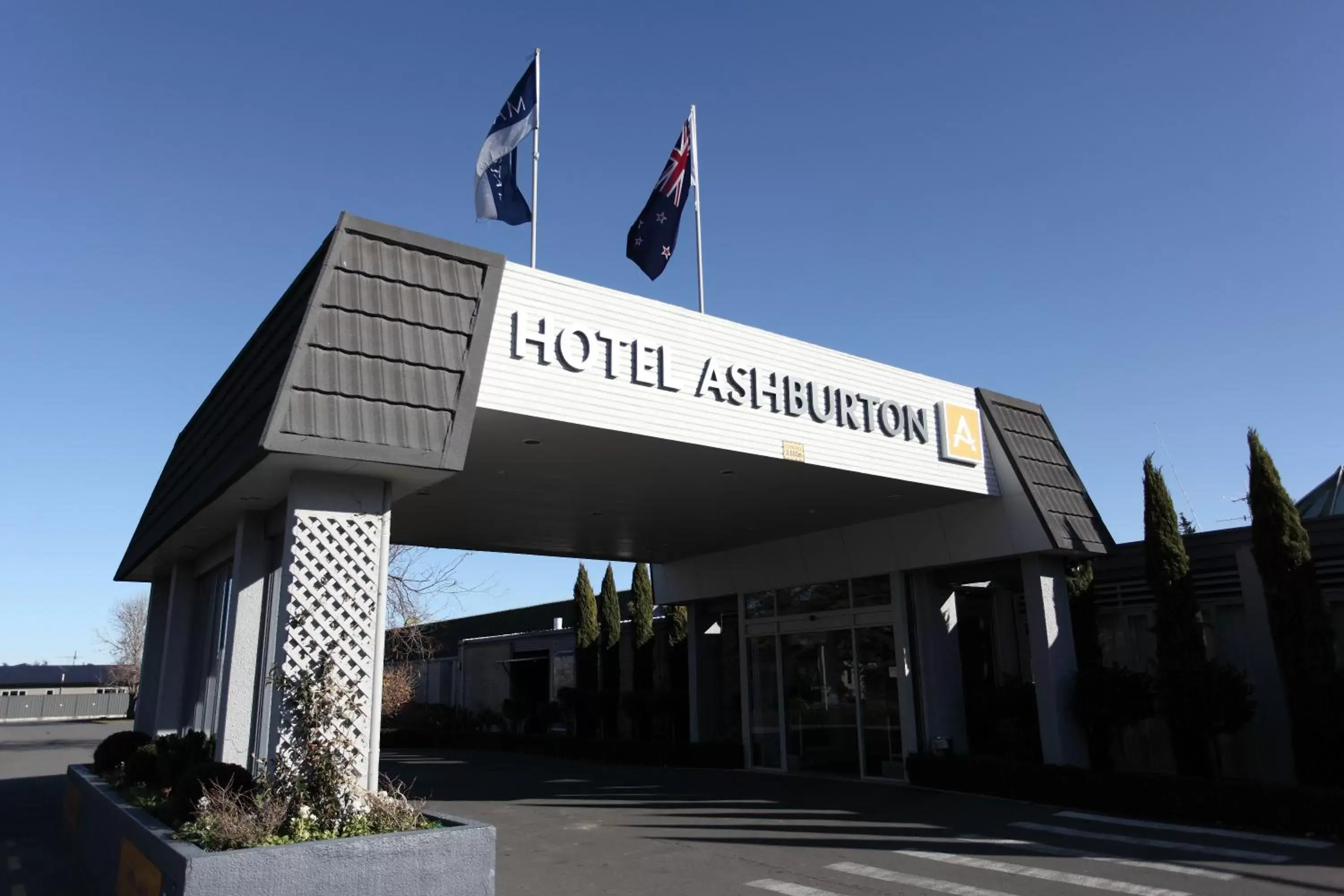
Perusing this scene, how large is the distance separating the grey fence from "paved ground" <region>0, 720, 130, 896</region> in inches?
1120

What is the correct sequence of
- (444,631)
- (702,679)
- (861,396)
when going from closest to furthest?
(861,396), (702,679), (444,631)

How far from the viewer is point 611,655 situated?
23.6 metres

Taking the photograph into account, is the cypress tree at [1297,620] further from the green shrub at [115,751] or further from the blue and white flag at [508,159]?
the green shrub at [115,751]

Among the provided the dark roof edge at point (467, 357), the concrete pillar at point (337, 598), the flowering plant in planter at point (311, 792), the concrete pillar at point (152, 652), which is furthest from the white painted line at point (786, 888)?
the concrete pillar at point (152, 652)

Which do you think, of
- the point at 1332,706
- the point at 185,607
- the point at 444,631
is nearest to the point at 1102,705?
the point at 1332,706

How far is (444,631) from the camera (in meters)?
39.1

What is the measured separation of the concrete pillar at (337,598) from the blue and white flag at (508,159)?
4.54m

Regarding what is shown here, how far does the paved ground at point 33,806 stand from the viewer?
974 centimetres

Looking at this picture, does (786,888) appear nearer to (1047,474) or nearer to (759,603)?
(1047,474)

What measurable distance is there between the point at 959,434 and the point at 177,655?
12067 mm

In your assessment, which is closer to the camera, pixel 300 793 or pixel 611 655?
pixel 300 793

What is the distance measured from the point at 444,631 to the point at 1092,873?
33.7 meters

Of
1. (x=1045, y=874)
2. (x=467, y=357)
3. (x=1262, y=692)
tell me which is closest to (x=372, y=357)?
(x=467, y=357)

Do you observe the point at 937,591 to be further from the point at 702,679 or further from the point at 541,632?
the point at 541,632
